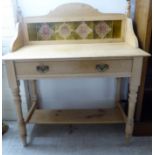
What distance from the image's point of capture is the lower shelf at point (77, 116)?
148cm

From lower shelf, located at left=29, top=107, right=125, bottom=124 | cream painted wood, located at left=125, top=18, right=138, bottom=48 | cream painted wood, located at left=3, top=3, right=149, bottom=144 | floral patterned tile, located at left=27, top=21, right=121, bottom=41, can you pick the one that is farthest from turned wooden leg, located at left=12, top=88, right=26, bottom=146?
cream painted wood, located at left=125, top=18, right=138, bottom=48

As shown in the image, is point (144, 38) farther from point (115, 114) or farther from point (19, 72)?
point (19, 72)

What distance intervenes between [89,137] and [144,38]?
896mm

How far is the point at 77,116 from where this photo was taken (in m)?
1.54

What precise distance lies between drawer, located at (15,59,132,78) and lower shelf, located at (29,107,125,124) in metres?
0.44

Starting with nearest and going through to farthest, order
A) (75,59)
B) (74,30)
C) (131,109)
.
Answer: (75,59), (131,109), (74,30)

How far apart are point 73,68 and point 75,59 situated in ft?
0.21

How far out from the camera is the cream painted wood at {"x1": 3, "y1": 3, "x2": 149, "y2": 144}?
1185 mm

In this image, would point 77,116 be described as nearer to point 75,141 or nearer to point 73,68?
point 75,141

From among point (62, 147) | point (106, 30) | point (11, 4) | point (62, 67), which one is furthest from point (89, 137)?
point (11, 4)

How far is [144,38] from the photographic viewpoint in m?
1.32

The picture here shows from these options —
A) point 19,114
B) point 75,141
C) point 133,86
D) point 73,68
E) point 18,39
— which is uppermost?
point 18,39

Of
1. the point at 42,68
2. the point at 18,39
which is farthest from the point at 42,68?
the point at 18,39

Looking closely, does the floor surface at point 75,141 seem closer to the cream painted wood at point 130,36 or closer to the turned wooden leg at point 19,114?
the turned wooden leg at point 19,114
